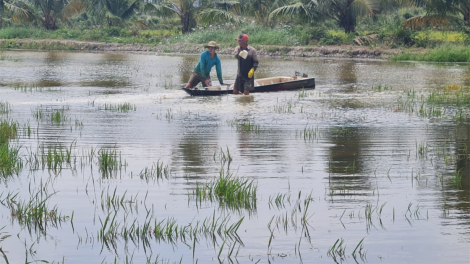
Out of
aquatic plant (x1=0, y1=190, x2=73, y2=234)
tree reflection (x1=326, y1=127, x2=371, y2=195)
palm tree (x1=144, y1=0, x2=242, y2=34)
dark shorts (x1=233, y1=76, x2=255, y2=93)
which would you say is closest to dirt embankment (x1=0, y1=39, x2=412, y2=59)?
palm tree (x1=144, y1=0, x2=242, y2=34)

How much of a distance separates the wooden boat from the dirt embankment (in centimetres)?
1454

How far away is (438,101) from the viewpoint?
49.1 ft

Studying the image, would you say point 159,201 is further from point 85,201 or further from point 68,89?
point 68,89

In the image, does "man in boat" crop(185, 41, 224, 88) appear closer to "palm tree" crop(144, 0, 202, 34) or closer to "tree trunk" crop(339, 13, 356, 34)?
"tree trunk" crop(339, 13, 356, 34)

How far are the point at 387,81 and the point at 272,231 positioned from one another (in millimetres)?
15898

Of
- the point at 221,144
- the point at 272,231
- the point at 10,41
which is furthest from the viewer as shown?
the point at 10,41

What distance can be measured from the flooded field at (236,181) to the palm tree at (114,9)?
2745cm

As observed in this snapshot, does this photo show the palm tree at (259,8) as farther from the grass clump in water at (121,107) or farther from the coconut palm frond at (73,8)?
the grass clump in water at (121,107)

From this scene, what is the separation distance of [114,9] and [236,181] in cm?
3846

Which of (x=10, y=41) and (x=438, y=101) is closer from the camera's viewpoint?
(x=438, y=101)

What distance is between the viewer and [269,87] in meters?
16.6

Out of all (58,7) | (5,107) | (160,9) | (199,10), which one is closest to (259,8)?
(199,10)

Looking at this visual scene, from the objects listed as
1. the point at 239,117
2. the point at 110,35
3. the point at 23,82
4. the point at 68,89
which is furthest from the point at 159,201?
the point at 110,35

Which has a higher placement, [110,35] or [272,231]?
[110,35]
